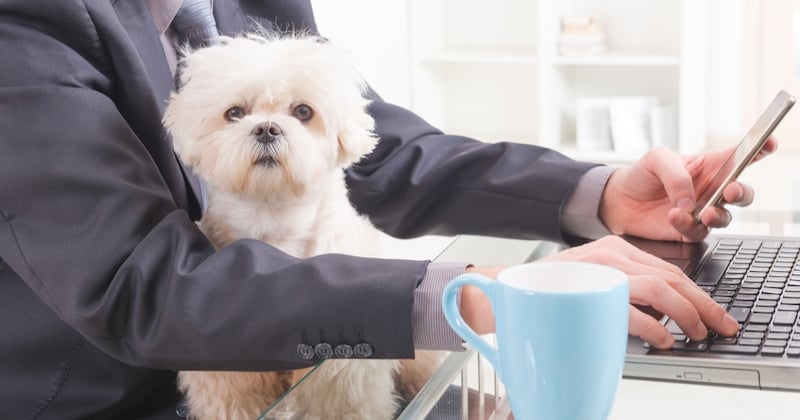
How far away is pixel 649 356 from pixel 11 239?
1.94 ft

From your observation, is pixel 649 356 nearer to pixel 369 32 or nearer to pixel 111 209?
pixel 111 209

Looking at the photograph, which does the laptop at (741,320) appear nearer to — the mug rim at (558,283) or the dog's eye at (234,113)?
the mug rim at (558,283)

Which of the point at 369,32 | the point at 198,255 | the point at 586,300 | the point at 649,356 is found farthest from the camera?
the point at 369,32

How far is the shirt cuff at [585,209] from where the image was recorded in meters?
1.29

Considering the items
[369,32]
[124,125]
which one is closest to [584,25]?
[369,32]

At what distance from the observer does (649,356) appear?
85 cm

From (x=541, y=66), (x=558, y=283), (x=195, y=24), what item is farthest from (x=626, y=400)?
(x=541, y=66)

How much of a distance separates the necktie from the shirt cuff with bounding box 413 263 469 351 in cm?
48

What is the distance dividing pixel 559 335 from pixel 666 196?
645mm

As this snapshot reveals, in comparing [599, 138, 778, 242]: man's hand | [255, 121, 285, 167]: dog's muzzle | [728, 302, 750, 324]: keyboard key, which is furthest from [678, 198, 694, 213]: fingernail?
[255, 121, 285, 167]: dog's muzzle

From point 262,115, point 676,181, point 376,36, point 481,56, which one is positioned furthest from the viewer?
point 481,56

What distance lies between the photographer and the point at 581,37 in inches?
140

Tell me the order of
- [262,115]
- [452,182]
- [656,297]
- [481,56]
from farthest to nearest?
[481,56] → [452,182] → [262,115] → [656,297]

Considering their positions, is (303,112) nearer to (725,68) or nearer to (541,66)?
(541,66)
